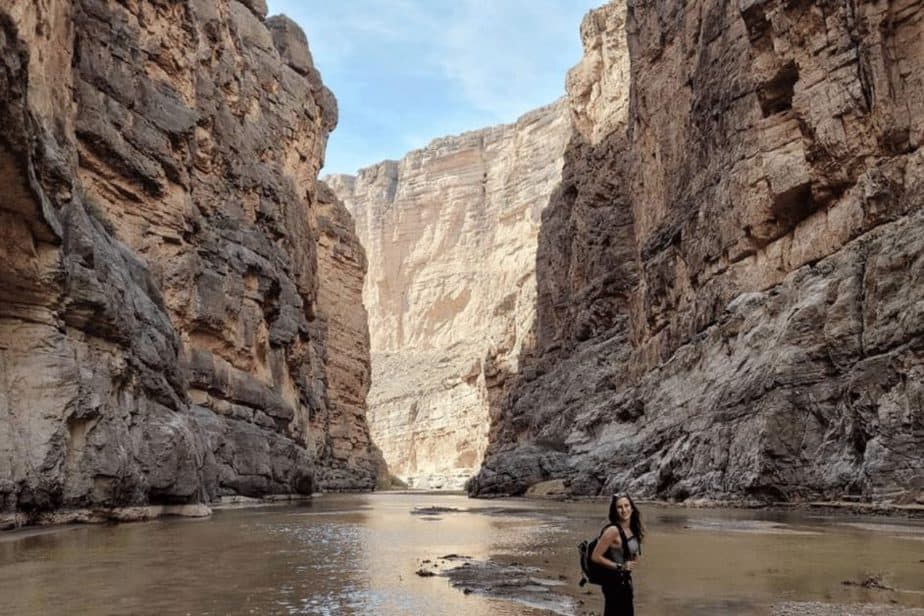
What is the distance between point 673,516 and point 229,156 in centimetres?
2486

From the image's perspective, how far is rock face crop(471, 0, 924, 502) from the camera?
64.0 ft

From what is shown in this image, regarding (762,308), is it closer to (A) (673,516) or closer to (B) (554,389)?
(A) (673,516)

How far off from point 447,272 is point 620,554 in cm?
13688

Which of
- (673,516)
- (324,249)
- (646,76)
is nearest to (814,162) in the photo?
(673,516)

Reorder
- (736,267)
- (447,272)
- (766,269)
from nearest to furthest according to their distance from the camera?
(766,269) → (736,267) → (447,272)

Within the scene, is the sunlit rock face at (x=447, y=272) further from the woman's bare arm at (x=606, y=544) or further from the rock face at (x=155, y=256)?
the woman's bare arm at (x=606, y=544)

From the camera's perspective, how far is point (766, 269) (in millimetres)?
27609

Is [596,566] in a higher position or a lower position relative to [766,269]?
lower

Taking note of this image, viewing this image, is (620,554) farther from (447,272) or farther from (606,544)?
(447,272)

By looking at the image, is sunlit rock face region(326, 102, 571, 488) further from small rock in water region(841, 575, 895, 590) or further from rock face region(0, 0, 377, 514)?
small rock in water region(841, 575, 895, 590)

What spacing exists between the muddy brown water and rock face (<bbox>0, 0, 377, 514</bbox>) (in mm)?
2552

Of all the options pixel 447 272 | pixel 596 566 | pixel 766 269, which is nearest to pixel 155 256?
pixel 766 269

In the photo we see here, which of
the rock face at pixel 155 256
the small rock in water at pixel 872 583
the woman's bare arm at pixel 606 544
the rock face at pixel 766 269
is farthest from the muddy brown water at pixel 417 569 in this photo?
the rock face at pixel 766 269

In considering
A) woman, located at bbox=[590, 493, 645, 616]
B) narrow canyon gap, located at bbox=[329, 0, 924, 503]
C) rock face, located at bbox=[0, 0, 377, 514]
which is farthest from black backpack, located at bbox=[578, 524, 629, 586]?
narrow canyon gap, located at bbox=[329, 0, 924, 503]
